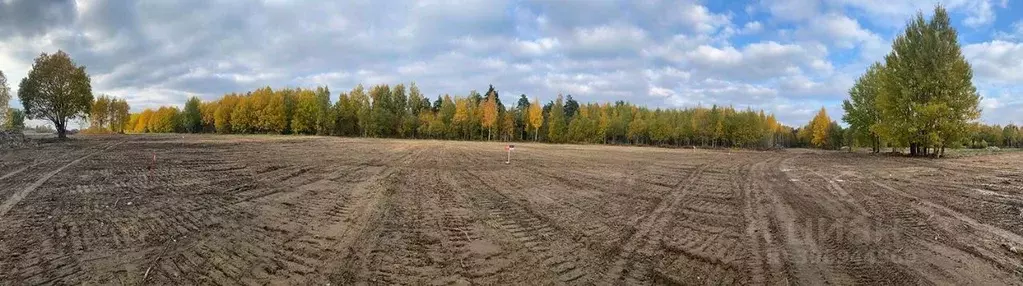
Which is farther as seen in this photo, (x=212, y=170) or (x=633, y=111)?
(x=633, y=111)

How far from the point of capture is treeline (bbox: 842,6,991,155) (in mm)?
32188

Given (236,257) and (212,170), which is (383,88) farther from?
(236,257)

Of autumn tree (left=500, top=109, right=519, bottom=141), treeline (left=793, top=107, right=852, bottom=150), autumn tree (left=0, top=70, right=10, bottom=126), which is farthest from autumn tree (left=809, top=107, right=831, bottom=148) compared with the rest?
autumn tree (left=0, top=70, right=10, bottom=126)

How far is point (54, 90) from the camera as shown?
4297 cm

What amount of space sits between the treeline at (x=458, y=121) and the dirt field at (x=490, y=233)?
7893cm

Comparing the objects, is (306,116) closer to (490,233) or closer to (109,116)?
(109,116)

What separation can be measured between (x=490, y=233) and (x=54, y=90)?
53.5 metres

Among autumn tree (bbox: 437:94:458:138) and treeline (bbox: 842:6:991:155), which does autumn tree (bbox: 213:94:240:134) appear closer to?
autumn tree (bbox: 437:94:458:138)

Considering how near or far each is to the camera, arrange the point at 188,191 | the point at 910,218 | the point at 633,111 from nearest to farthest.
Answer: the point at 910,218
the point at 188,191
the point at 633,111

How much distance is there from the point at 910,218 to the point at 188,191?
622 inches

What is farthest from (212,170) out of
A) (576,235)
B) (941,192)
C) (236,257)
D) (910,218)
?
(941,192)

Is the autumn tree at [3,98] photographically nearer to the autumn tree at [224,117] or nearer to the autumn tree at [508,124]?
the autumn tree at [224,117]

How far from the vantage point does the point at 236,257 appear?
625 cm

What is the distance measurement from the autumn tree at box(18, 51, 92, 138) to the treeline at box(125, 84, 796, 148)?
4495 centimetres
